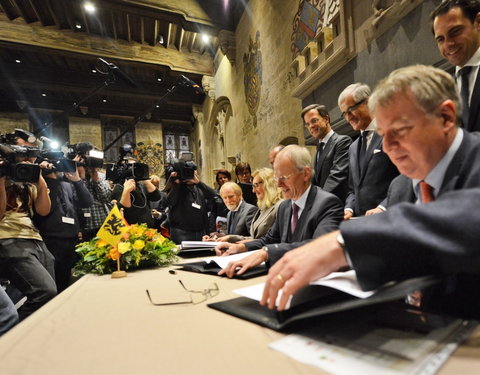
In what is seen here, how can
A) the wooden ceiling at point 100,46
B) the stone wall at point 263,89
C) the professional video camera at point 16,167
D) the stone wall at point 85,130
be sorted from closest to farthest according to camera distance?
the professional video camera at point 16,167 → the stone wall at point 263,89 → the wooden ceiling at point 100,46 → the stone wall at point 85,130

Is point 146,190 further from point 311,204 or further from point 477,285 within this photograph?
point 477,285

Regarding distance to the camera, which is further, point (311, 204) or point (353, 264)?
point (311, 204)

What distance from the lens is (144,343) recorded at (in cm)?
60

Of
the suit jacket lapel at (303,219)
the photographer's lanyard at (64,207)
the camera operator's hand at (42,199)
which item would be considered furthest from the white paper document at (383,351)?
the photographer's lanyard at (64,207)

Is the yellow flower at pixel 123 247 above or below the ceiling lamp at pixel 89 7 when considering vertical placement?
below

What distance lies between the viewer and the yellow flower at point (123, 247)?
1421 millimetres

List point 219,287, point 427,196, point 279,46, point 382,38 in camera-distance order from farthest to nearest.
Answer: point 279,46, point 382,38, point 219,287, point 427,196

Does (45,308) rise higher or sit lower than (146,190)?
lower

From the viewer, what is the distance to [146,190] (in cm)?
340

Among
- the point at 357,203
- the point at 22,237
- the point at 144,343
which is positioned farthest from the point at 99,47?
the point at 144,343

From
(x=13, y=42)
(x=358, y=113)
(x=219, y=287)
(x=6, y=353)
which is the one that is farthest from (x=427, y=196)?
A: (x=13, y=42)

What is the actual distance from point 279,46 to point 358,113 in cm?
389

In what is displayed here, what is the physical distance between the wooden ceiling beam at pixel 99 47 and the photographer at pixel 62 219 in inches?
275

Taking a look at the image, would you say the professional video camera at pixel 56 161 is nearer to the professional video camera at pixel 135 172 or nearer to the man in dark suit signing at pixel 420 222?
the professional video camera at pixel 135 172
